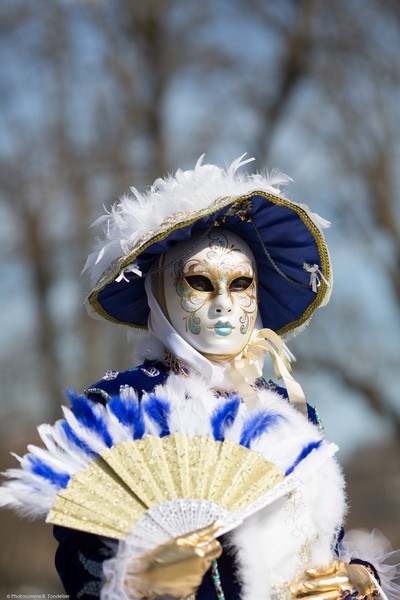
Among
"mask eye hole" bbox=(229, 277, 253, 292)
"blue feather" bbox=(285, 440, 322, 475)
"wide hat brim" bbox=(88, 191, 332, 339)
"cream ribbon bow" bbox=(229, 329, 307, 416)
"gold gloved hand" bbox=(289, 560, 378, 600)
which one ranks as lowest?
"gold gloved hand" bbox=(289, 560, 378, 600)

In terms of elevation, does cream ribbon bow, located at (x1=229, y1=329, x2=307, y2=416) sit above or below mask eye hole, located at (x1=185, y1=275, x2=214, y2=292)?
below

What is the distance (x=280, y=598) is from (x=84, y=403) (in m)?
0.87

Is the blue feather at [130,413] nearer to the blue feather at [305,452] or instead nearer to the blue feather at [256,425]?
the blue feather at [256,425]

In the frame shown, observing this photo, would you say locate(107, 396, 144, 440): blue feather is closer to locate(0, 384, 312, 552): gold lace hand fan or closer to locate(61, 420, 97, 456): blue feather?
locate(0, 384, 312, 552): gold lace hand fan

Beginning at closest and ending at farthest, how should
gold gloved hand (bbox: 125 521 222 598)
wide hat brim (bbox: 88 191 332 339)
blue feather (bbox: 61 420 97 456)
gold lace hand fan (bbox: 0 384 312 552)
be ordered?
gold gloved hand (bbox: 125 521 222 598), gold lace hand fan (bbox: 0 384 312 552), blue feather (bbox: 61 420 97 456), wide hat brim (bbox: 88 191 332 339)

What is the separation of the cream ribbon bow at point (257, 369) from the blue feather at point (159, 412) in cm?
43

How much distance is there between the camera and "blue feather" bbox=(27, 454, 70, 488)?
3.59 metres

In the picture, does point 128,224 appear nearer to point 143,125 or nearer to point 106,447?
point 106,447

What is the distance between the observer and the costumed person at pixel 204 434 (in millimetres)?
3510

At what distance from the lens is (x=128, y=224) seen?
13.8 ft

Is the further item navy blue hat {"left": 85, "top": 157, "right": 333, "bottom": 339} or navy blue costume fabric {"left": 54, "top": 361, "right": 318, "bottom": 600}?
navy blue hat {"left": 85, "top": 157, "right": 333, "bottom": 339}

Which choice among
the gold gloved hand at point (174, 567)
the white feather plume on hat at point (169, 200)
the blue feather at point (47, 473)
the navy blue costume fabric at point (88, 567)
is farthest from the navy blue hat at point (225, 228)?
the gold gloved hand at point (174, 567)

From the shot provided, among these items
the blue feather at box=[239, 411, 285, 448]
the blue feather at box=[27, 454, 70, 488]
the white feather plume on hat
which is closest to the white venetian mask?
the white feather plume on hat

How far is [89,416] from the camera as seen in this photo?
12.2 ft
